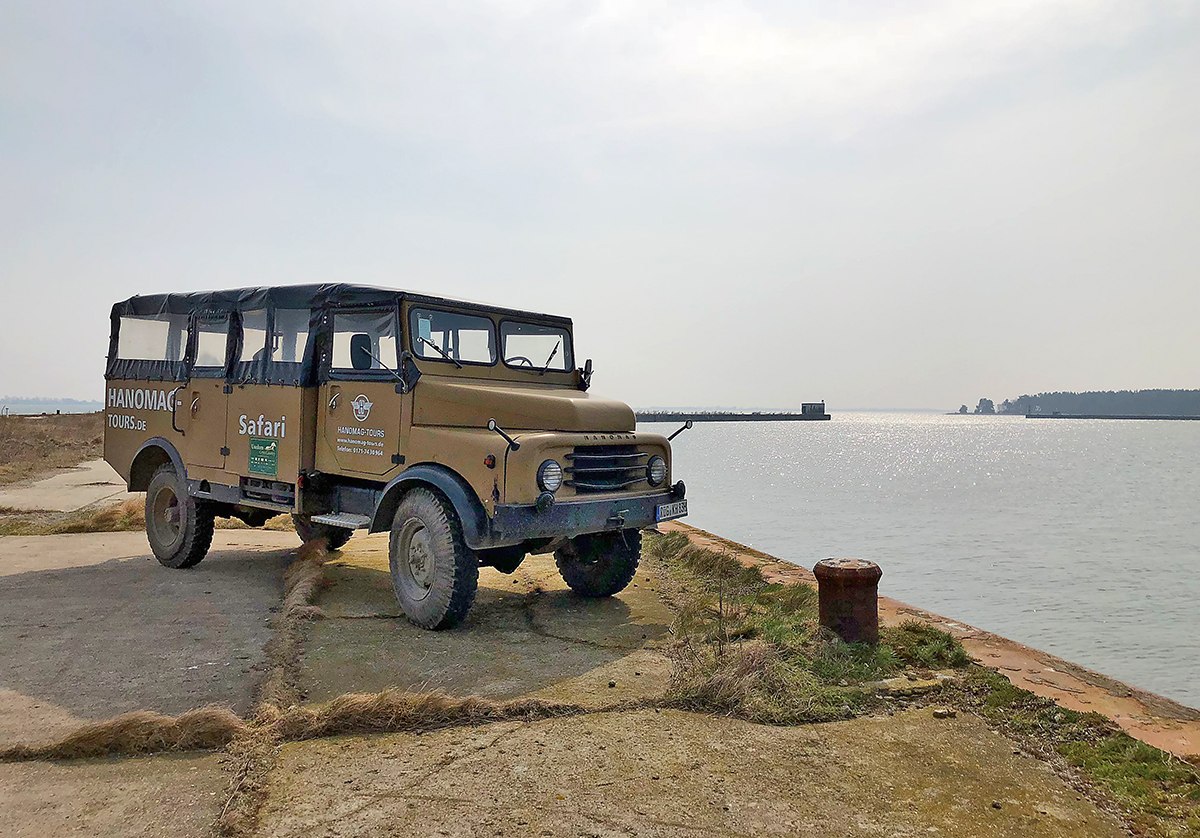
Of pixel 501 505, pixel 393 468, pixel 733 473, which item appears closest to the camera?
pixel 501 505

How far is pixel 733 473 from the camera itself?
49812mm

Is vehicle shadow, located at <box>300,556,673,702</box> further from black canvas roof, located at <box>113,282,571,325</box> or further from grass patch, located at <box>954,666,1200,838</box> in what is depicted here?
black canvas roof, located at <box>113,282,571,325</box>

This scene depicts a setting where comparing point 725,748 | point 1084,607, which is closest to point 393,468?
point 725,748

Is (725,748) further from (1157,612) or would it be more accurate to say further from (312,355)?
(1157,612)

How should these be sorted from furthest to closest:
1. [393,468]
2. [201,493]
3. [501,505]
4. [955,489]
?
1. [955,489]
2. [201,493]
3. [393,468]
4. [501,505]

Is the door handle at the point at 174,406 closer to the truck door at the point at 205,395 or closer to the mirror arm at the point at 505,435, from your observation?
the truck door at the point at 205,395

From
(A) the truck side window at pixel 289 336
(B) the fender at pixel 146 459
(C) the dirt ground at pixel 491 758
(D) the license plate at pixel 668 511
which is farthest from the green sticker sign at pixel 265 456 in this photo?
(D) the license plate at pixel 668 511

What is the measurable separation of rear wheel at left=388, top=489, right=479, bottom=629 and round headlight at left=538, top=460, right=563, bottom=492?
0.78m

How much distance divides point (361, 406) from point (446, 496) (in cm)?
135

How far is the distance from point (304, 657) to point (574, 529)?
211 centimetres

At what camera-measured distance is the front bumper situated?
6.02 meters

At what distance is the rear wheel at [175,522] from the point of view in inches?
344

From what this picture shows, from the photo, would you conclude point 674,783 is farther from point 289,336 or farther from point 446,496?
point 289,336

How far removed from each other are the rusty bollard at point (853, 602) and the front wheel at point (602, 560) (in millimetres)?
2099
